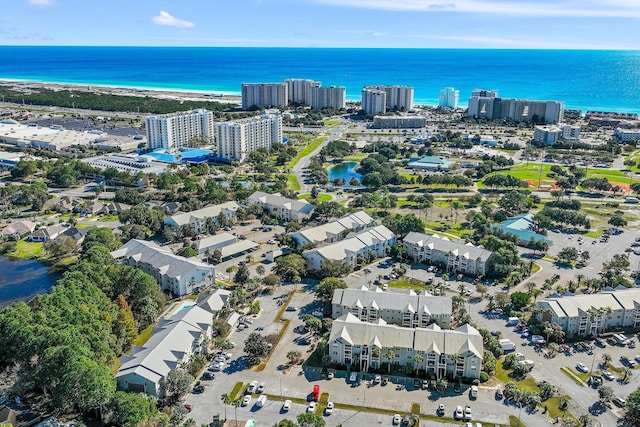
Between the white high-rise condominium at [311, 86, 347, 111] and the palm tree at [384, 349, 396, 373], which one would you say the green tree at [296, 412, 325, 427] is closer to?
the palm tree at [384, 349, 396, 373]

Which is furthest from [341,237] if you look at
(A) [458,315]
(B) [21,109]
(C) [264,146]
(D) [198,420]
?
(B) [21,109]

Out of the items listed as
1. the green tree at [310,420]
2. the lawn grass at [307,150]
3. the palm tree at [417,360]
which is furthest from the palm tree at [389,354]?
the lawn grass at [307,150]

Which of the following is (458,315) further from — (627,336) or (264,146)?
(264,146)

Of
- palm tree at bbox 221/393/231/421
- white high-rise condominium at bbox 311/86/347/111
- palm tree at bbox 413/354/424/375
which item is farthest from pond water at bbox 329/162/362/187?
white high-rise condominium at bbox 311/86/347/111

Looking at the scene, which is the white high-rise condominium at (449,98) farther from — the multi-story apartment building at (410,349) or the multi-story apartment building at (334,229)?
the multi-story apartment building at (410,349)

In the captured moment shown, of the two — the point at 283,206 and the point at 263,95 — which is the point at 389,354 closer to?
the point at 283,206
